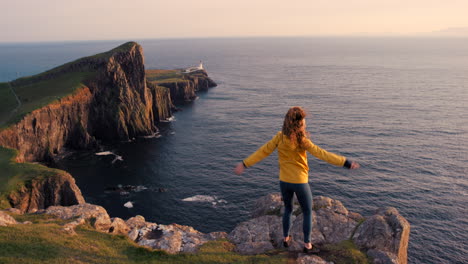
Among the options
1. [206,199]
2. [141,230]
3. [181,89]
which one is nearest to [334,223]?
[141,230]

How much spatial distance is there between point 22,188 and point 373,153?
66.5 meters

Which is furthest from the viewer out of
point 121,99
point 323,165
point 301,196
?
point 121,99

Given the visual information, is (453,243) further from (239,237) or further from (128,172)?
(128,172)

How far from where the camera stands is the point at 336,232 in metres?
16.4

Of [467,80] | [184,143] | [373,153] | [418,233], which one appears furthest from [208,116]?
[467,80]

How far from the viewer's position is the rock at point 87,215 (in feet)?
59.7

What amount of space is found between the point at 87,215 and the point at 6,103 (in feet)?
271

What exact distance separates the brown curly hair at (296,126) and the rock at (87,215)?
14.2 meters

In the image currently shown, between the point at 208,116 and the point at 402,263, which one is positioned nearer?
the point at 402,263

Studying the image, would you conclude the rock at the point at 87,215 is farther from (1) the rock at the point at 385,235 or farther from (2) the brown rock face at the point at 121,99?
(2) the brown rock face at the point at 121,99

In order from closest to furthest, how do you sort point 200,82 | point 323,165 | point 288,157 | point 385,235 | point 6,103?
1. point 288,157
2. point 385,235
3. point 323,165
4. point 6,103
5. point 200,82

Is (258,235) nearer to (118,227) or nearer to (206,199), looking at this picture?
(118,227)

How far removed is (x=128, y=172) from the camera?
64688 millimetres

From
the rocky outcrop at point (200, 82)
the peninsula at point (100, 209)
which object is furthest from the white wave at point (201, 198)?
the rocky outcrop at point (200, 82)
